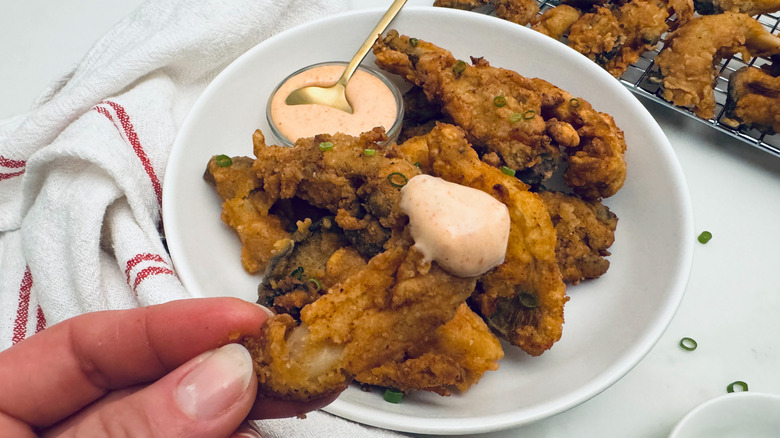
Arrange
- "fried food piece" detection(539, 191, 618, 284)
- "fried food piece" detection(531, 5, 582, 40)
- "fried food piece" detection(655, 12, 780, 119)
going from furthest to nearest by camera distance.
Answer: "fried food piece" detection(531, 5, 582, 40), "fried food piece" detection(655, 12, 780, 119), "fried food piece" detection(539, 191, 618, 284)

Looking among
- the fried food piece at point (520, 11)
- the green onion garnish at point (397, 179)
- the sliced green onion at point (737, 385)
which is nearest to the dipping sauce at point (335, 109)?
the green onion garnish at point (397, 179)

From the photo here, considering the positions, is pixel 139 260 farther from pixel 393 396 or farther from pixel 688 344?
pixel 688 344

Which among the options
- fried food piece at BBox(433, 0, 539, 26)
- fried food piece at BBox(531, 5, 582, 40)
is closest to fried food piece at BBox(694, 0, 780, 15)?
fried food piece at BBox(531, 5, 582, 40)

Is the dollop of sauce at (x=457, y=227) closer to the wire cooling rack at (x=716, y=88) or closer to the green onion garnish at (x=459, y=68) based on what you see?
the green onion garnish at (x=459, y=68)

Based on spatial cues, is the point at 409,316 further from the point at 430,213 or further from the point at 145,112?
the point at 145,112

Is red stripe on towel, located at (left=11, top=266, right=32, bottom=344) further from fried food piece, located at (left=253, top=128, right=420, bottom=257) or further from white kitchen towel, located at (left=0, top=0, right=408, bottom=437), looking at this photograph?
fried food piece, located at (left=253, top=128, right=420, bottom=257)

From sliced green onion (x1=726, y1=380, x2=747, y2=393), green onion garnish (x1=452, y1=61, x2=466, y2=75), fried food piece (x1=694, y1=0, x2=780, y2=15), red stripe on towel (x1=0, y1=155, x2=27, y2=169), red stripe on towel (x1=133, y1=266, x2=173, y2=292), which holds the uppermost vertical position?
fried food piece (x1=694, y1=0, x2=780, y2=15)

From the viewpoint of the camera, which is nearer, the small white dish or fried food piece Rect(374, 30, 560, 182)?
the small white dish
